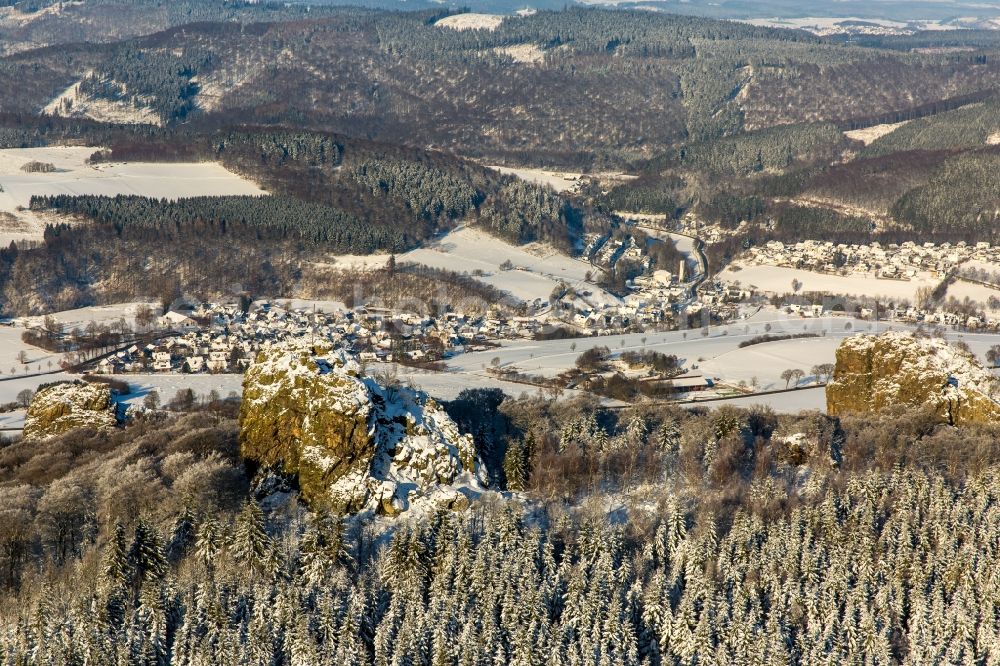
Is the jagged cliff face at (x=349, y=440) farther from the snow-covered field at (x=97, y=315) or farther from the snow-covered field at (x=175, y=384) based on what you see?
the snow-covered field at (x=97, y=315)

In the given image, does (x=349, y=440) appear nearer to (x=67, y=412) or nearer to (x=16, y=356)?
(x=67, y=412)

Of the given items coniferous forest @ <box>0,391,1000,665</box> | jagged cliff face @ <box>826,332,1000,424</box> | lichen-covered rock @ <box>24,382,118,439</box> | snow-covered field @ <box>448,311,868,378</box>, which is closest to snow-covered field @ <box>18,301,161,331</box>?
snow-covered field @ <box>448,311,868,378</box>

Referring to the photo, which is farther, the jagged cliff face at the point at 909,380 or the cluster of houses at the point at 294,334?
the cluster of houses at the point at 294,334

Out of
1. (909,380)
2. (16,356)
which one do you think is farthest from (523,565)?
(16,356)

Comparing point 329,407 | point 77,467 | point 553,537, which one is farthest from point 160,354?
point 553,537

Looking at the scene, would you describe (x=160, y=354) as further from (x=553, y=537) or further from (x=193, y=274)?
(x=553, y=537)

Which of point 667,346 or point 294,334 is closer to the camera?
point 667,346

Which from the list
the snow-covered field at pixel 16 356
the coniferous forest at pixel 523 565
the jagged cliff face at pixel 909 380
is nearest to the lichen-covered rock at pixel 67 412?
the coniferous forest at pixel 523 565
